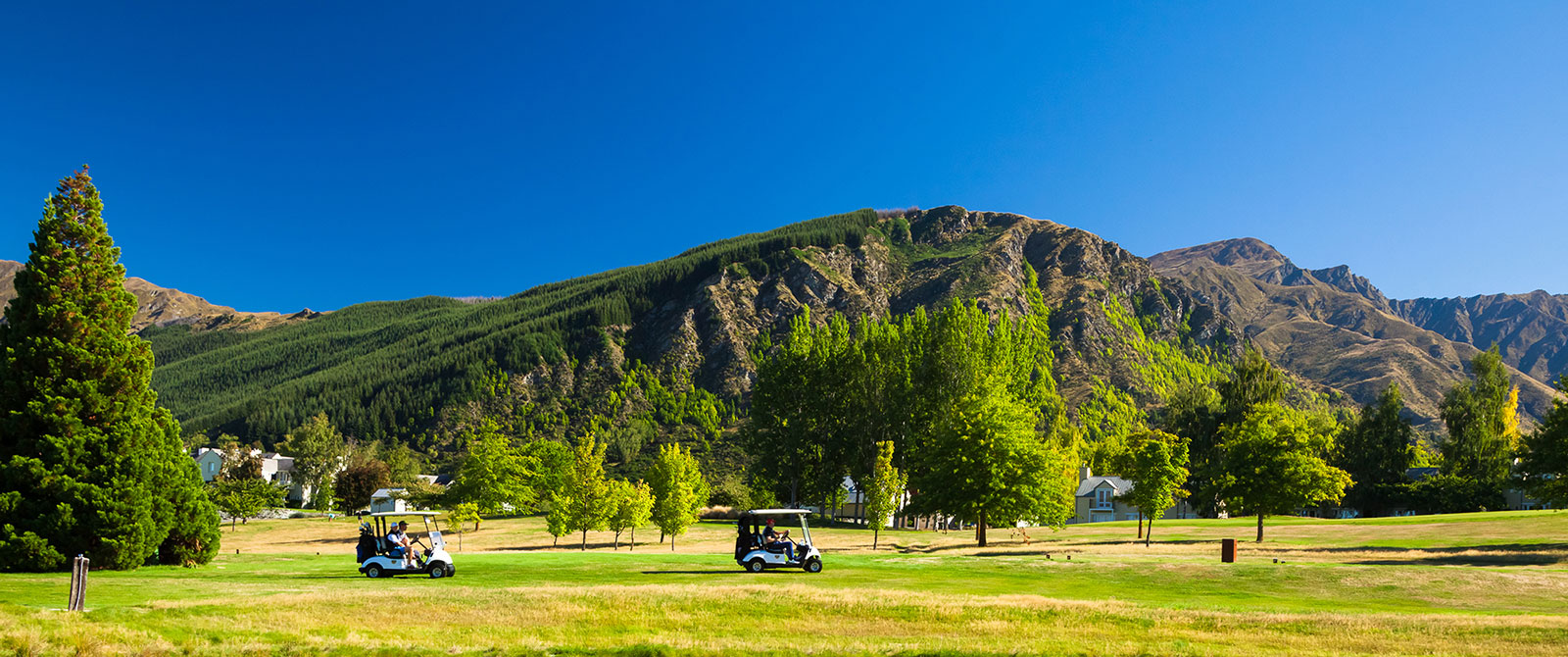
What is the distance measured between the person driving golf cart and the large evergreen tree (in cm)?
2133

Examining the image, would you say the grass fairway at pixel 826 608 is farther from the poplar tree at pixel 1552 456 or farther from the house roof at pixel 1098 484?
the house roof at pixel 1098 484

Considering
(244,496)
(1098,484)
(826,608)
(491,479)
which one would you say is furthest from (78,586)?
(1098,484)

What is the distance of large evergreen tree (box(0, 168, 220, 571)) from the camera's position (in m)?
27.9

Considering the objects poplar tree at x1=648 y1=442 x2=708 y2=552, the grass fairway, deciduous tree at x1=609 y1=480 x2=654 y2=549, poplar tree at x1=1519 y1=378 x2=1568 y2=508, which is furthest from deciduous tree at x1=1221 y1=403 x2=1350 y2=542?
deciduous tree at x1=609 y1=480 x2=654 y2=549

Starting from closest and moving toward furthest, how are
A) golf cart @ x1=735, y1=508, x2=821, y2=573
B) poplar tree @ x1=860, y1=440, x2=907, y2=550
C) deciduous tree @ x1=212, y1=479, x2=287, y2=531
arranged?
1. golf cart @ x1=735, y1=508, x2=821, y2=573
2. poplar tree @ x1=860, y1=440, x2=907, y2=550
3. deciduous tree @ x1=212, y1=479, x2=287, y2=531

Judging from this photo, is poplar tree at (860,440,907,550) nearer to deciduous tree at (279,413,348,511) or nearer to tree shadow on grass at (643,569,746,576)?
tree shadow on grass at (643,569,746,576)

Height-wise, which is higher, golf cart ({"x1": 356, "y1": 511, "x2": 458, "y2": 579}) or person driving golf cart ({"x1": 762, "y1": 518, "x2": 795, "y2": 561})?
person driving golf cart ({"x1": 762, "y1": 518, "x2": 795, "y2": 561})

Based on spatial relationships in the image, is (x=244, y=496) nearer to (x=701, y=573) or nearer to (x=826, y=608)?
(x=701, y=573)

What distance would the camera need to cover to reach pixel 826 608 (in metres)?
23.2

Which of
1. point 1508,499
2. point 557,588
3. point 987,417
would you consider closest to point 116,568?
Result: point 557,588

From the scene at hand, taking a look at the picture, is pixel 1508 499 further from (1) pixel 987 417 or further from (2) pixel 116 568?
(2) pixel 116 568

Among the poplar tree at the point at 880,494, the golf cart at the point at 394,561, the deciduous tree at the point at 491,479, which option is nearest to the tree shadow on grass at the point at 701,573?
the golf cart at the point at 394,561

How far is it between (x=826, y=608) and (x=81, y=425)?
26001 mm

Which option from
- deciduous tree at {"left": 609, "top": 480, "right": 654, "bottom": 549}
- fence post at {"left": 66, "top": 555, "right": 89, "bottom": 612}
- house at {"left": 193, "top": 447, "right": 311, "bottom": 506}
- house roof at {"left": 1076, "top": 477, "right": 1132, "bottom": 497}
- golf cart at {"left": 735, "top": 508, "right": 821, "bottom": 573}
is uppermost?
fence post at {"left": 66, "top": 555, "right": 89, "bottom": 612}
